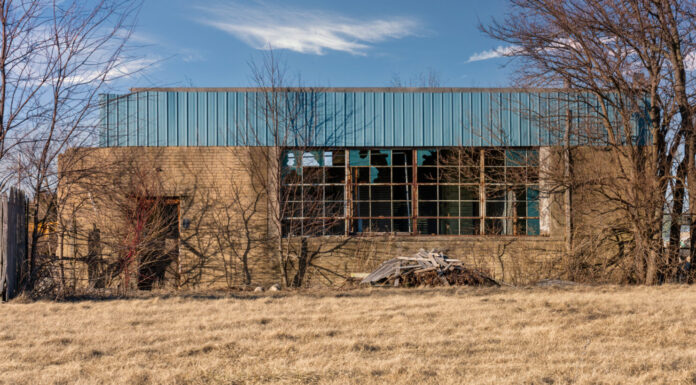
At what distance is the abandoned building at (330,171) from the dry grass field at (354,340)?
4652mm

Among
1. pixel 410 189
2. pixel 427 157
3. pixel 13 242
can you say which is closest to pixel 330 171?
pixel 410 189

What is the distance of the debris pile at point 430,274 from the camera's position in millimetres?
13500

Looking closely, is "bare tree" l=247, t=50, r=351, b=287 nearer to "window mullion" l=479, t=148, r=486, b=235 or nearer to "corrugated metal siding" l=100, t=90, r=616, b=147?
"corrugated metal siding" l=100, t=90, r=616, b=147

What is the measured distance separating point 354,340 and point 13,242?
256 inches

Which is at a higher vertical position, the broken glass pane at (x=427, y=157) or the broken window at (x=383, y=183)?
the broken glass pane at (x=427, y=157)

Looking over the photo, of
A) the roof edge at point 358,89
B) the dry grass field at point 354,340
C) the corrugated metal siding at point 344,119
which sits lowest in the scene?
the dry grass field at point 354,340

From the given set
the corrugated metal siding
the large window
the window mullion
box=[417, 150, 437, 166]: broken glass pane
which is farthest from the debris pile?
the corrugated metal siding

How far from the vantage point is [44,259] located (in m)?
10.4

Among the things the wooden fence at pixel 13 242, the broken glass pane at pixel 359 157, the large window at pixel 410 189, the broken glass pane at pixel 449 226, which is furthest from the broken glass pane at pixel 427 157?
the wooden fence at pixel 13 242

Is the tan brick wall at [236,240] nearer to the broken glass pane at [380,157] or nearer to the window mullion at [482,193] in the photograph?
the window mullion at [482,193]

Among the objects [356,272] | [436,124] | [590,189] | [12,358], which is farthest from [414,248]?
[12,358]

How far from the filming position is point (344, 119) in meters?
15.5

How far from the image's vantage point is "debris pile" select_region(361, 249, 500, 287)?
1350cm

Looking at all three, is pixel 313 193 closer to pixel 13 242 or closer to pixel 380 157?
pixel 380 157
